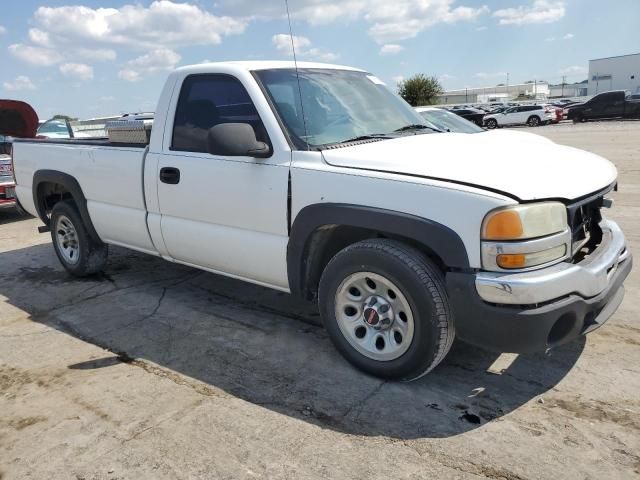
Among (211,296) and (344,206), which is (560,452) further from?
(211,296)

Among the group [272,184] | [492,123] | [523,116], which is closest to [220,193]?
[272,184]

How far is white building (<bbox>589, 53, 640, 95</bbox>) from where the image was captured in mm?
87188

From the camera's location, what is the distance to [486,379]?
339 centimetres

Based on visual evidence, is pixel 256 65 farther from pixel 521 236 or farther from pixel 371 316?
pixel 521 236

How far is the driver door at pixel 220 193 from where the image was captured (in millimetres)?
3672

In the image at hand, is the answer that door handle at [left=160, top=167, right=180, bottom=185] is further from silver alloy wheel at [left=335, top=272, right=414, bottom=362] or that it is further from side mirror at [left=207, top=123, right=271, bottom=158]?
silver alloy wheel at [left=335, top=272, right=414, bottom=362]

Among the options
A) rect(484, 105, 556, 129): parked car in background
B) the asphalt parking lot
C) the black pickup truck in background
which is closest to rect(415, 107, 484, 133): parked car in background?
the asphalt parking lot

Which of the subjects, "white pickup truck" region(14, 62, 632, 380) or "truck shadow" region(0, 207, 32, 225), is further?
"truck shadow" region(0, 207, 32, 225)

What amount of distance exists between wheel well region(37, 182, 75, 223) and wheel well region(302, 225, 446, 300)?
11.0 feet

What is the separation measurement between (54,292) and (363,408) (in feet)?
12.3

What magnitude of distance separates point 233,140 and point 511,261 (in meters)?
1.78

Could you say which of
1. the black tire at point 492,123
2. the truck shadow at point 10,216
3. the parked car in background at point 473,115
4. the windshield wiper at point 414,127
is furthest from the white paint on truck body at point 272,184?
the black tire at point 492,123

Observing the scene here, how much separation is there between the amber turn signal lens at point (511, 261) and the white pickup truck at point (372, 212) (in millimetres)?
11

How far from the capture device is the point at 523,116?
3425cm
